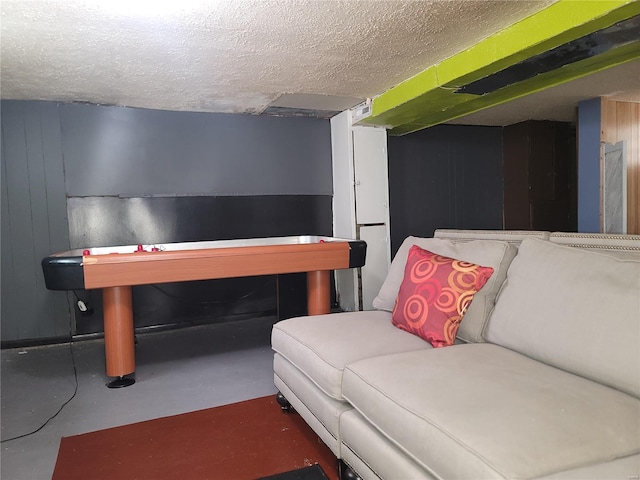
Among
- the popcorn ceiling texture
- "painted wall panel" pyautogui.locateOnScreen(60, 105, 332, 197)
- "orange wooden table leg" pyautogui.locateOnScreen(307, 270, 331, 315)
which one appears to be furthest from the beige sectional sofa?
"painted wall panel" pyautogui.locateOnScreen(60, 105, 332, 197)

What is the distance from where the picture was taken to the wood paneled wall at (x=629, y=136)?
14.2 ft

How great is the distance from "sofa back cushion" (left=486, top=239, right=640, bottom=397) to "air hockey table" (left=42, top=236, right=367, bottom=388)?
1.60 m

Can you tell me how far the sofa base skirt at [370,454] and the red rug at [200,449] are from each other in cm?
27

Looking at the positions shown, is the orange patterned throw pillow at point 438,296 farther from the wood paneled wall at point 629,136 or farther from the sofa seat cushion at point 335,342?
the wood paneled wall at point 629,136

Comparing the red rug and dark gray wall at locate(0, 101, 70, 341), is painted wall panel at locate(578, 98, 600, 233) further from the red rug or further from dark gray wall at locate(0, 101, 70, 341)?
dark gray wall at locate(0, 101, 70, 341)

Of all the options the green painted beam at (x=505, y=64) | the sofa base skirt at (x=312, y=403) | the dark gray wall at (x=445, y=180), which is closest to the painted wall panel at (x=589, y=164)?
the dark gray wall at (x=445, y=180)

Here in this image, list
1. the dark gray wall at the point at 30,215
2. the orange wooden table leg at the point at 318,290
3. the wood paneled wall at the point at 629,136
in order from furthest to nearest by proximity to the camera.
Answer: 1. the wood paneled wall at the point at 629,136
2. the dark gray wall at the point at 30,215
3. the orange wooden table leg at the point at 318,290

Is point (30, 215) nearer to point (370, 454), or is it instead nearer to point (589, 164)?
point (370, 454)

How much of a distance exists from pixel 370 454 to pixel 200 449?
937 mm

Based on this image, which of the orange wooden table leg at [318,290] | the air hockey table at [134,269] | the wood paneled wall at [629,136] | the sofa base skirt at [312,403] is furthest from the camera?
the wood paneled wall at [629,136]

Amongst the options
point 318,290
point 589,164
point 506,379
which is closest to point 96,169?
point 318,290

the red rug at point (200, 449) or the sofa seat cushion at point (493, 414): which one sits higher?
the sofa seat cushion at point (493, 414)

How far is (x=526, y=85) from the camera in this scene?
123 inches

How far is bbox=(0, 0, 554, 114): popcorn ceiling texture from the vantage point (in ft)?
7.17
